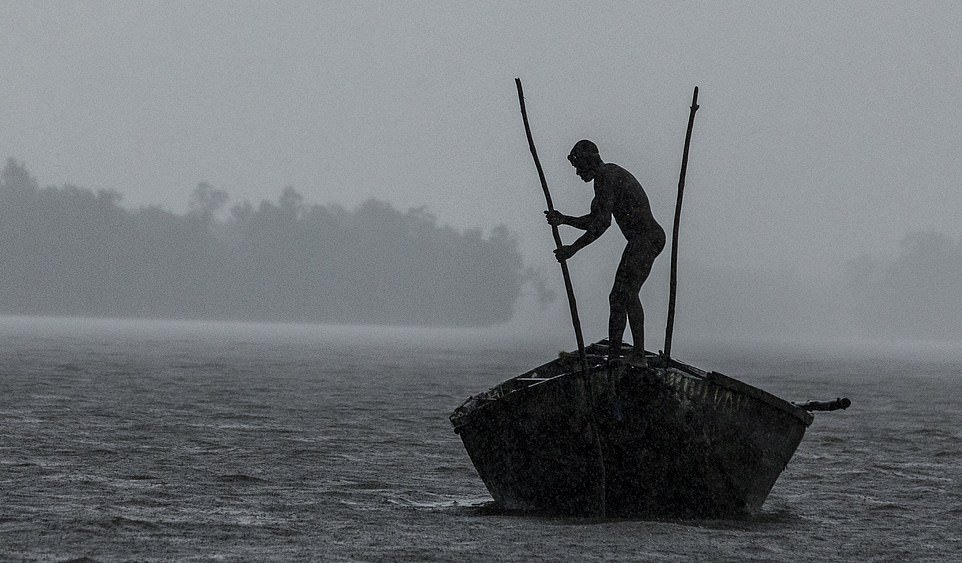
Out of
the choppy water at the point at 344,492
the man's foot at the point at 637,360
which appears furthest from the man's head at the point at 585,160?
the choppy water at the point at 344,492

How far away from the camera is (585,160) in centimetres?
1222

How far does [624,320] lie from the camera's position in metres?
12.2

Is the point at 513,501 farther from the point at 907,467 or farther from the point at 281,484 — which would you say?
the point at 907,467

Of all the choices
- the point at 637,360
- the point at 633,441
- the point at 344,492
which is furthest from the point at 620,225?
the point at 344,492

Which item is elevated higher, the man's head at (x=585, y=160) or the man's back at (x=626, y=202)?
the man's head at (x=585, y=160)

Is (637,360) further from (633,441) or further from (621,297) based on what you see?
(633,441)

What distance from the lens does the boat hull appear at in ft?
38.8

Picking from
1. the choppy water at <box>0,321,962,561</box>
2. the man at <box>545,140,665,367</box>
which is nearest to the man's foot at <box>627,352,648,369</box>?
the man at <box>545,140,665,367</box>

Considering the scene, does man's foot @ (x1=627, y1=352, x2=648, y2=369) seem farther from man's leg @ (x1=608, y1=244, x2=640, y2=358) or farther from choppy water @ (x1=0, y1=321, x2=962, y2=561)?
choppy water @ (x1=0, y1=321, x2=962, y2=561)

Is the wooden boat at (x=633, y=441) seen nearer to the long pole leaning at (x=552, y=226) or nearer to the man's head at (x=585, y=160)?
the long pole leaning at (x=552, y=226)

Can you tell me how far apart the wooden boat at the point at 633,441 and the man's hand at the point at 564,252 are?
1.06m

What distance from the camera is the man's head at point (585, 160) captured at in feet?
40.1

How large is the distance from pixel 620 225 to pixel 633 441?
6.72ft

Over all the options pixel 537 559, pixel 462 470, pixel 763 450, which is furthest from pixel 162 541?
pixel 462 470
